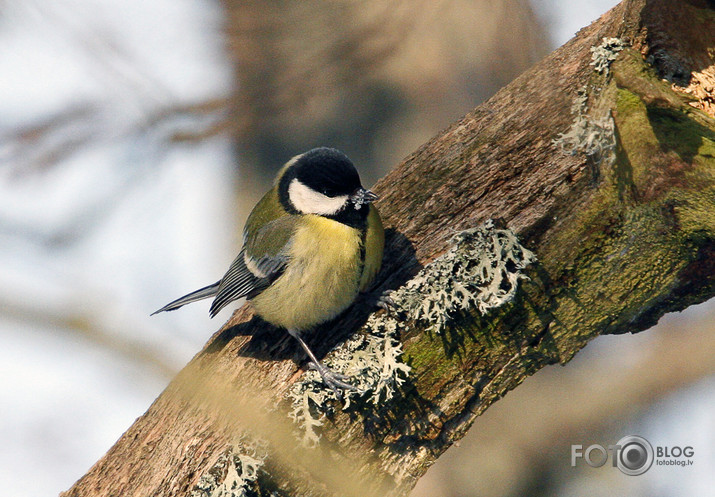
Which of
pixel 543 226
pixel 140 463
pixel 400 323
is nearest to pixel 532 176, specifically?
pixel 543 226

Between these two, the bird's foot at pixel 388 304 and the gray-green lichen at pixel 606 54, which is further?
the bird's foot at pixel 388 304

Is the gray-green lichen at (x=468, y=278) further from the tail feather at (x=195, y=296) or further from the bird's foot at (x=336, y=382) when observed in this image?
the tail feather at (x=195, y=296)

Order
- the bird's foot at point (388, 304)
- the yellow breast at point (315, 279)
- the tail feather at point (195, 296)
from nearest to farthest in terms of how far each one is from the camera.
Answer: the bird's foot at point (388, 304) → the yellow breast at point (315, 279) → the tail feather at point (195, 296)

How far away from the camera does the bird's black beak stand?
247 cm

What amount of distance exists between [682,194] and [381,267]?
1.15 m

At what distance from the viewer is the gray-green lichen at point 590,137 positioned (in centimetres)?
198

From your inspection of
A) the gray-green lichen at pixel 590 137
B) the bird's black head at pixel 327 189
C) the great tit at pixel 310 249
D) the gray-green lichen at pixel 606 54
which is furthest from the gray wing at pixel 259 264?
the gray-green lichen at pixel 606 54

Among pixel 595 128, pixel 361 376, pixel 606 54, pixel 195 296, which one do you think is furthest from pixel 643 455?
pixel 195 296

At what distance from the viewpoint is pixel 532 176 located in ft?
7.11

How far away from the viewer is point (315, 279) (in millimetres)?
2496

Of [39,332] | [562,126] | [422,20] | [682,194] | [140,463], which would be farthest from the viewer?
[422,20]

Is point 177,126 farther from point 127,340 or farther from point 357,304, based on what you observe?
point 127,340

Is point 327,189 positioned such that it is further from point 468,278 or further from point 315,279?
point 468,278

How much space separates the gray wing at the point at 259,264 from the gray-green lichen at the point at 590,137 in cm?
122
